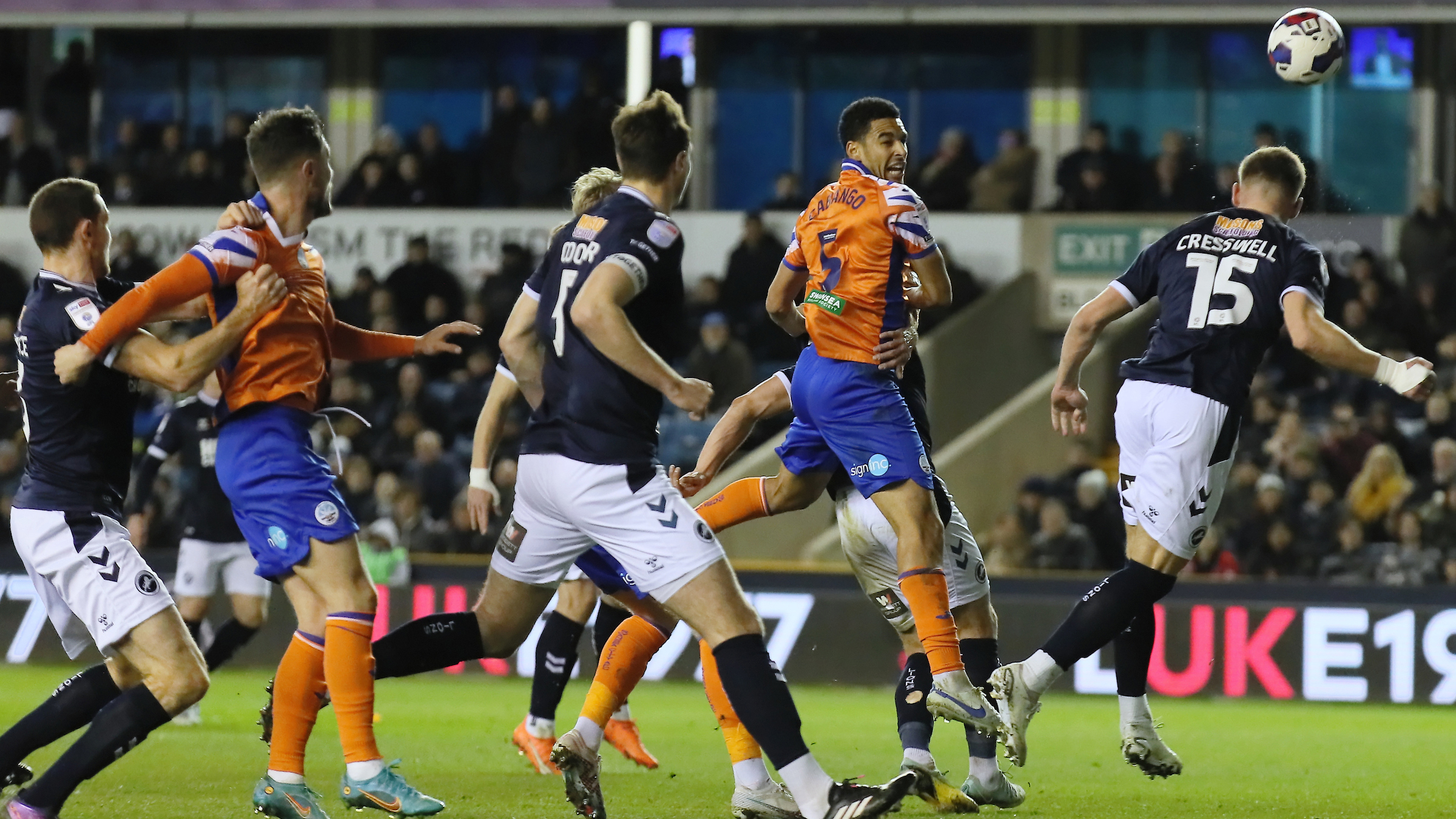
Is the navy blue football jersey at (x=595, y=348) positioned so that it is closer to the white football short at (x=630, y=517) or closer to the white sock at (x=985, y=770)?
the white football short at (x=630, y=517)

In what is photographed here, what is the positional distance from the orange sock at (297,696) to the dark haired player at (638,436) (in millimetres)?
799

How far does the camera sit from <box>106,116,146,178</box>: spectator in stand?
2081 cm

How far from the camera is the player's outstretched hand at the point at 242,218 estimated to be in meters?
6.05

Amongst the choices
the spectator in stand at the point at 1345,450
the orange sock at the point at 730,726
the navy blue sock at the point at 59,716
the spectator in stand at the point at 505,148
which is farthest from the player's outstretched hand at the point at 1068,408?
the spectator in stand at the point at 505,148

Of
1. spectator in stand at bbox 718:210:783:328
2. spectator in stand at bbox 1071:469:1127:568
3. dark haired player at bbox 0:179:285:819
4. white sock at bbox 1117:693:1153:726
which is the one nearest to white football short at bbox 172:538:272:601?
dark haired player at bbox 0:179:285:819

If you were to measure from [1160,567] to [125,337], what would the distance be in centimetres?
370

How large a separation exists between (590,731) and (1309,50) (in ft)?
15.1

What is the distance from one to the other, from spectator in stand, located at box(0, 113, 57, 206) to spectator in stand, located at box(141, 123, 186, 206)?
38.0 inches

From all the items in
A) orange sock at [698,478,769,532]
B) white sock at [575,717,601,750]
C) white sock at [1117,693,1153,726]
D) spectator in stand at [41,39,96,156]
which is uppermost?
spectator in stand at [41,39,96,156]

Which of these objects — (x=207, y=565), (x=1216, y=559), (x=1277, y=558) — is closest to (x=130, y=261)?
(x=207, y=565)

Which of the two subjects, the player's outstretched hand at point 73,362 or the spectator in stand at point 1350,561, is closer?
the player's outstretched hand at point 73,362

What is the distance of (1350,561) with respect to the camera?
13.6 m

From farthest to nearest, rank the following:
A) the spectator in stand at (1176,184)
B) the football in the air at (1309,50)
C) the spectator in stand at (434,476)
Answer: the spectator in stand at (1176,184), the spectator in stand at (434,476), the football in the air at (1309,50)

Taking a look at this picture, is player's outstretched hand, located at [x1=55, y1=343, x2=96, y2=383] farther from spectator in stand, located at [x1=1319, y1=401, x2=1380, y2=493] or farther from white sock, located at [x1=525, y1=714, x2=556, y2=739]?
spectator in stand, located at [x1=1319, y1=401, x2=1380, y2=493]
